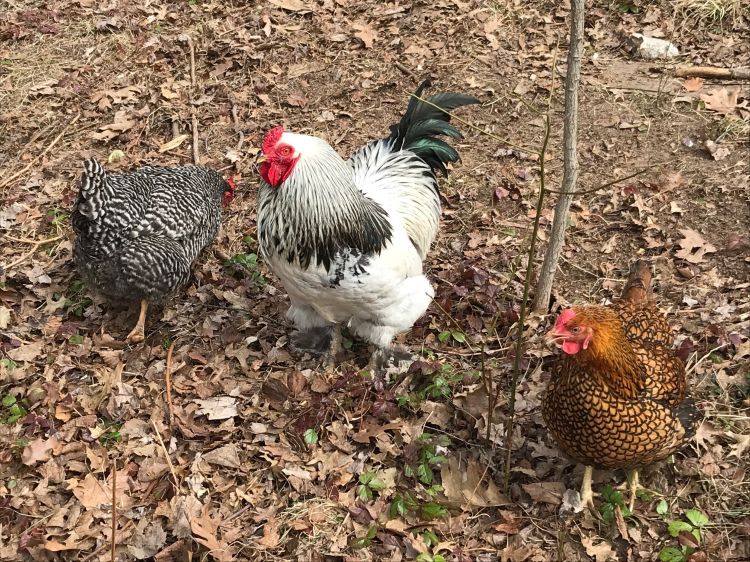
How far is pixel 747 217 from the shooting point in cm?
545

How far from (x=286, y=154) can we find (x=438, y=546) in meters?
2.60

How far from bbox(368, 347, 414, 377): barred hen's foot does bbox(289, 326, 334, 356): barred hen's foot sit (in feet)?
1.50

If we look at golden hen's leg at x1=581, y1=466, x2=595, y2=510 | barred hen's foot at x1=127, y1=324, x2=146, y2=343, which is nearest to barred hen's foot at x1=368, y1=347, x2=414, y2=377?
golden hen's leg at x1=581, y1=466, x2=595, y2=510

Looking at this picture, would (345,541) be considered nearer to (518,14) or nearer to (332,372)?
(332,372)

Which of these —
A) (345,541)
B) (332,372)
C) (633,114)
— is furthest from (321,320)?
(633,114)

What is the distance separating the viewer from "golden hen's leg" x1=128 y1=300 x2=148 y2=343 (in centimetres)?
518

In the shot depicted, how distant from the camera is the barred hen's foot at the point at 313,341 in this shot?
204 inches

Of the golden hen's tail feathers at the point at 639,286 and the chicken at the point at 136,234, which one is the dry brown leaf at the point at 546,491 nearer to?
the golden hen's tail feathers at the point at 639,286

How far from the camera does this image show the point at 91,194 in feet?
16.0

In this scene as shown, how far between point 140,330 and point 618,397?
12.1ft

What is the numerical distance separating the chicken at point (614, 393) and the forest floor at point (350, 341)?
54 centimetres

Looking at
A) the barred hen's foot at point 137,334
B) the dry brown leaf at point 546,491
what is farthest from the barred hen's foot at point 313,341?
the dry brown leaf at point 546,491

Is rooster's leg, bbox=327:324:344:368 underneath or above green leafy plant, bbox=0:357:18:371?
above

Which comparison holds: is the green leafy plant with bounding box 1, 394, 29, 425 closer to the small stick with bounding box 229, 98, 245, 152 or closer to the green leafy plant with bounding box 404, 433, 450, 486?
the green leafy plant with bounding box 404, 433, 450, 486
